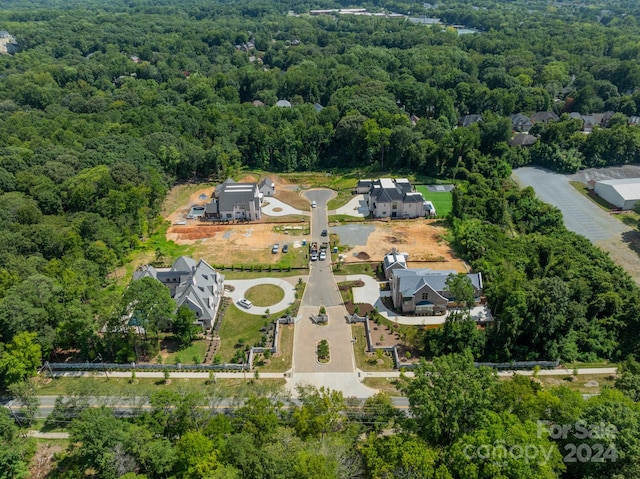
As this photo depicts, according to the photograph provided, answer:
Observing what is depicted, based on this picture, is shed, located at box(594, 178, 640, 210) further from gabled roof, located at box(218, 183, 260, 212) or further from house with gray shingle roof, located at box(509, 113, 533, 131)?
gabled roof, located at box(218, 183, 260, 212)

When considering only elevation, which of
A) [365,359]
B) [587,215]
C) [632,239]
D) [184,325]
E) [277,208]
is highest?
[184,325]

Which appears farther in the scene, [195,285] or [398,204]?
[398,204]

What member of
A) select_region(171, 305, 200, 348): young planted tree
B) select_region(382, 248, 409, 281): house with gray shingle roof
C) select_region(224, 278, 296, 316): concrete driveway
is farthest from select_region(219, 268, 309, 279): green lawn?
select_region(171, 305, 200, 348): young planted tree

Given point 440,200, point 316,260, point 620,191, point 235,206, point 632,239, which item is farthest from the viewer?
point 440,200

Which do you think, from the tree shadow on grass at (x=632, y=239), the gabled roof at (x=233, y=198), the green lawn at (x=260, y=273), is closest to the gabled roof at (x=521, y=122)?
the tree shadow on grass at (x=632, y=239)

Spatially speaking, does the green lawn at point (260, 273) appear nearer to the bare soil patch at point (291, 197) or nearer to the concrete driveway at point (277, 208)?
the concrete driveway at point (277, 208)

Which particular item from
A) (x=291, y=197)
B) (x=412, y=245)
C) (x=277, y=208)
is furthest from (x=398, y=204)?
(x=277, y=208)

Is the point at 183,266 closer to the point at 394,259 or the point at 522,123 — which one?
the point at 394,259
